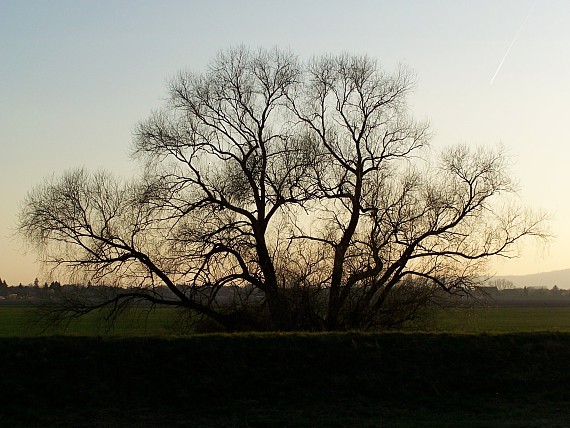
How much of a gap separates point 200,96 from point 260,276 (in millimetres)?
8106

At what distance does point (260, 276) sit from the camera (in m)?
28.1

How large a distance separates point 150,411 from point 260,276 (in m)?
13.5

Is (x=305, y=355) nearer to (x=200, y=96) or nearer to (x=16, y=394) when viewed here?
(x=16, y=394)

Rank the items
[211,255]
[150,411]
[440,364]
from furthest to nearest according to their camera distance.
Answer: [211,255] < [440,364] < [150,411]

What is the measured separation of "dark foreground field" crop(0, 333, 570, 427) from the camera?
14.4 metres

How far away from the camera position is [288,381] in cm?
1641

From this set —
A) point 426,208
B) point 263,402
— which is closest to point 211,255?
point 426,208

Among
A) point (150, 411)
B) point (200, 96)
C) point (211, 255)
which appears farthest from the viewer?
point (200, 96)

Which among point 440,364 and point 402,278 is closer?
point 440,364

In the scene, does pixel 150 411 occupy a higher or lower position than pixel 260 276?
lower

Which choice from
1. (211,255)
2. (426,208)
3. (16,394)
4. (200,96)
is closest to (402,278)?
(426,208)

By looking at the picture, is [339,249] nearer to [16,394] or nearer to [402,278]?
[402,278]

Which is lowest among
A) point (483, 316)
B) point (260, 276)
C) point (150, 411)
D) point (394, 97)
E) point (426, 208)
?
point (150, 411)

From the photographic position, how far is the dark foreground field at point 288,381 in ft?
47.2
